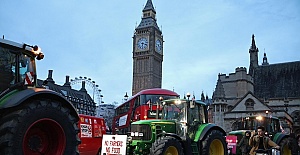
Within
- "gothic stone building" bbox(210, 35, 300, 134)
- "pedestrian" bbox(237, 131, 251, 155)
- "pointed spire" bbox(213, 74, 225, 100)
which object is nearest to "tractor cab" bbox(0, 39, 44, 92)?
"pedestrian" bbox(237, 131, 251, 155)

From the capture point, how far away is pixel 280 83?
146 ft

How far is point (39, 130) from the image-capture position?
4.73 metres

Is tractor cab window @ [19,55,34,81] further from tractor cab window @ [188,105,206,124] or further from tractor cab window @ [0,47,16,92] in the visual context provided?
tractor cab window @ [188,105,206,124]

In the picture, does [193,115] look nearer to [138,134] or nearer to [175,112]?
[175,112]

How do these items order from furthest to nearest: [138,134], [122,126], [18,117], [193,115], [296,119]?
[296,119] < [122,126] < [193,115] < [138,134] < [18,117]

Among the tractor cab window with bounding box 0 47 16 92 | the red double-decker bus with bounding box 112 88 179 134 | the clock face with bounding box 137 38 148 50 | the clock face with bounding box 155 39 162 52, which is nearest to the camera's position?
the tractor cab window with bounding box 0 47 16 92

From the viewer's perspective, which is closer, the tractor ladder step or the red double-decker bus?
the tractor ladder step

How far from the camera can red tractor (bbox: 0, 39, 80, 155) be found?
13.7 feet

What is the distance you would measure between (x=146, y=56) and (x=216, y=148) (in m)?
77.6

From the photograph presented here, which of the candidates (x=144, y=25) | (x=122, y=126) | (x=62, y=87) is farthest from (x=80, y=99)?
(x=122, y=126)

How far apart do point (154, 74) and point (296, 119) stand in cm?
5360

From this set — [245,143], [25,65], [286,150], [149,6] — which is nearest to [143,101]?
[245,143]

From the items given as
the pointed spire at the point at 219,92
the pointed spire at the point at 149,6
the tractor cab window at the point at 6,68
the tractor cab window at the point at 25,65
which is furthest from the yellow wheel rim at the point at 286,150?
the pointed spire at the point at 149,6

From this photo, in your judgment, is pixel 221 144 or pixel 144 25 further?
pixel 144 25
